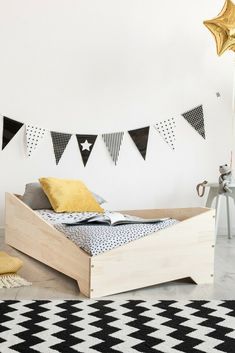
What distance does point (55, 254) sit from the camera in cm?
→ 292

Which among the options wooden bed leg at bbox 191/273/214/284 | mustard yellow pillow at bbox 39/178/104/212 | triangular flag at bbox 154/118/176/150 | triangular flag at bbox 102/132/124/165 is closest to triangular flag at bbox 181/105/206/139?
triangular flag at bbox 154/118/176/150

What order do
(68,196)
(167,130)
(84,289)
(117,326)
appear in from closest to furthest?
(117,326)
(84,289)
(68,196)
(167,130)

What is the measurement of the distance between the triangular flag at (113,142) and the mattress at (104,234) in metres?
1.20

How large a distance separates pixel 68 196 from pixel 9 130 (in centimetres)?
73

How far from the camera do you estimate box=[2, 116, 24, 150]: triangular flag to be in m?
3.99

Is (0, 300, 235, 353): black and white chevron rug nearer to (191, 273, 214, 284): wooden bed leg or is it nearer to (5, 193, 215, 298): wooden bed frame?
(5, 193, 215, 298): wooden bed frame

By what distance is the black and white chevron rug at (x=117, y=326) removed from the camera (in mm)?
1988

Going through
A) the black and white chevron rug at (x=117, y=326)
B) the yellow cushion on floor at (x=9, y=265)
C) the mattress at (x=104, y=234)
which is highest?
the mattress at (x=104, y=234)

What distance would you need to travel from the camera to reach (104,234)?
2689mm

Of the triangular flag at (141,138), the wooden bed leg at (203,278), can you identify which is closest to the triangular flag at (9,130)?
the triangular flag at (141,138)

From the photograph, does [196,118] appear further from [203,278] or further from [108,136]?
[203,278]

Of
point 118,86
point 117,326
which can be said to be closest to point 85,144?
point 118,86

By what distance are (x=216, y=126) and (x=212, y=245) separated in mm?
1606

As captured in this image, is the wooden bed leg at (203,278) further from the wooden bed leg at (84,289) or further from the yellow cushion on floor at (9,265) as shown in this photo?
the yellow cushion on floor at (9,265)
